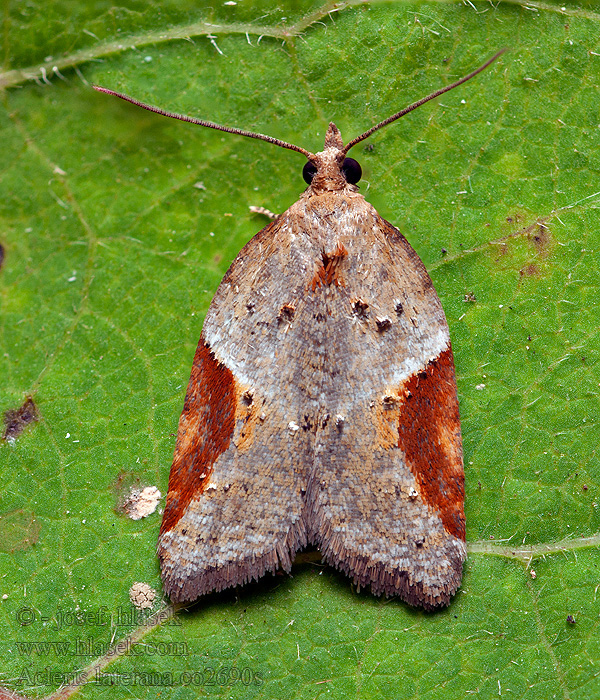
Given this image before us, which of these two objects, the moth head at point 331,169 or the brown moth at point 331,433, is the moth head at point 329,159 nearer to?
the moth head at point 331,169

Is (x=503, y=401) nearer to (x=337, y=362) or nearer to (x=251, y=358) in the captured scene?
(x=337, y=362)

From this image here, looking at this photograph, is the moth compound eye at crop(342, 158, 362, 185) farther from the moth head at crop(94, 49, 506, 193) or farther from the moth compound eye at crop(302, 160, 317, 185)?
the moth compound eye at crop(302, 160, 317, 185)

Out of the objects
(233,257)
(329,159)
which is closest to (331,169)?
(329,159)

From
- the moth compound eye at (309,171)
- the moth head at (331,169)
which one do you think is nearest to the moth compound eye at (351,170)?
the moth head at (331,169)

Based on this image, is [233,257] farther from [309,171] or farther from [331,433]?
[331,433]

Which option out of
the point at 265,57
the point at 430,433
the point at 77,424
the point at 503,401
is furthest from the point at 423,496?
the point at 265,57

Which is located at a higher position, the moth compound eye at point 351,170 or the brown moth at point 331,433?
the moth compound eye at point 351,170
